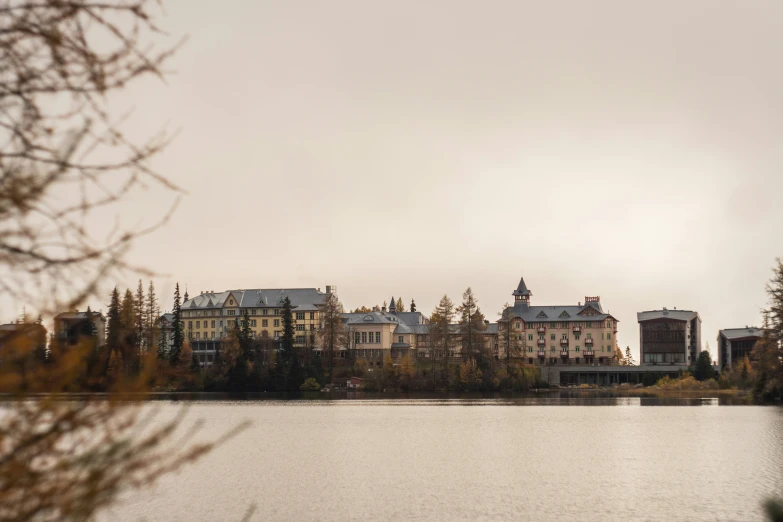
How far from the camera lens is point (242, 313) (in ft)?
466

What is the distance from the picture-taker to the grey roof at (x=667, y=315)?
453 feet

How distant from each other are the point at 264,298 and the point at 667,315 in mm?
66215

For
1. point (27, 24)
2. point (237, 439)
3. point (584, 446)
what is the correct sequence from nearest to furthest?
point (27, 24) → point (584, 446) → point (237, 439)

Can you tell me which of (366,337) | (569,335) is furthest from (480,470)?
(569,335)

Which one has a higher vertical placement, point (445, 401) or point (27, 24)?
point (27, 24)

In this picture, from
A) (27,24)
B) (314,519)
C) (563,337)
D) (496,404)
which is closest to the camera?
(27,24)

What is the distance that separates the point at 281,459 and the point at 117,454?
33726mm

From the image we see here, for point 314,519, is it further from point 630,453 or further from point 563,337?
point 563,337

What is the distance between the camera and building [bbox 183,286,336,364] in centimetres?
13950

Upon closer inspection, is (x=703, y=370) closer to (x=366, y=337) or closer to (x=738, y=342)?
(x=738, y=342)

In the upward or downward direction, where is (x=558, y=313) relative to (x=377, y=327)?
upward

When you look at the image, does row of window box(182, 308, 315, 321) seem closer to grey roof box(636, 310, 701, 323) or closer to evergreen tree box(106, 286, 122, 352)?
grey roof box(636, 310, 701, 323)

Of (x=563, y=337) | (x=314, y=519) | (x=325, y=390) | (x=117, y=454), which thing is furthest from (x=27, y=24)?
(x=563, y=337)

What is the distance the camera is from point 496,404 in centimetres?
7988
